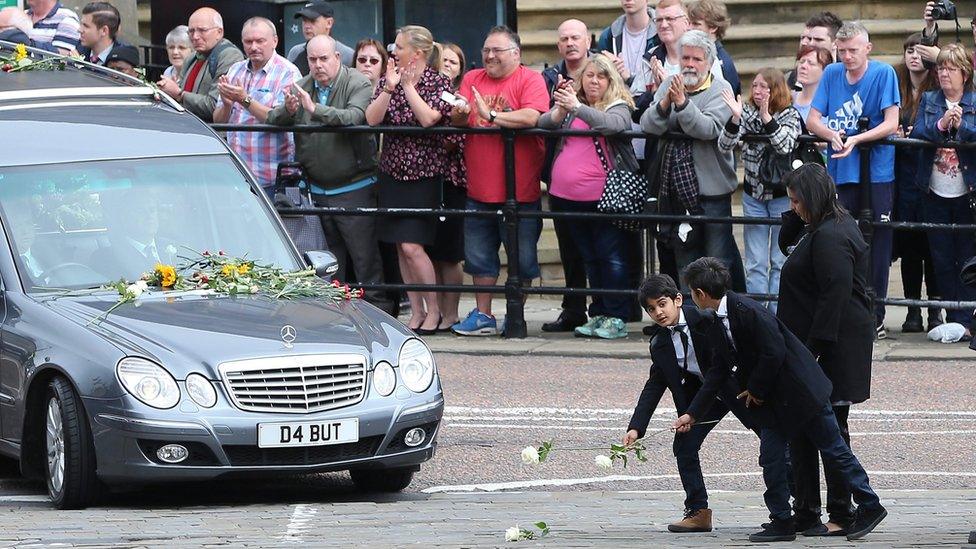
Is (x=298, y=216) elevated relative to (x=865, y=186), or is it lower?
lower

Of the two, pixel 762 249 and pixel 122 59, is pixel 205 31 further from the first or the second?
pixel 762 249

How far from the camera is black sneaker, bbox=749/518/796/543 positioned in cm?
803

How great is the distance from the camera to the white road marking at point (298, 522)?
26.5ft

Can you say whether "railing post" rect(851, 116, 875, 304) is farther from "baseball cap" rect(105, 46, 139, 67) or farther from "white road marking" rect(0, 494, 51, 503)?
"white road marking" rect(0, 494, 51, 503)

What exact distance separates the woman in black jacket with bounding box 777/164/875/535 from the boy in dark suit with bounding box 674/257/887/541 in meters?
0.19

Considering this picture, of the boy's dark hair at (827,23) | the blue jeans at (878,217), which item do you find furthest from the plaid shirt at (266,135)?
the blue jeans at (878,217)

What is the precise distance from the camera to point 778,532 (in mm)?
8047

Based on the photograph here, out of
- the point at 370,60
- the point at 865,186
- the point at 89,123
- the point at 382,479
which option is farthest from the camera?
the point at 370,60

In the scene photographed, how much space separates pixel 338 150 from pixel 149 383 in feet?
20.7

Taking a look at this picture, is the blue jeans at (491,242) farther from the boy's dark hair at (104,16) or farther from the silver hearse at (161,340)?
the silver hearse at (161,340)

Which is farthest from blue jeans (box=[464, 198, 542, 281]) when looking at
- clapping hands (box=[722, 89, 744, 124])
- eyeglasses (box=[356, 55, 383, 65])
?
clapping hands (box=[722, 89, 744, 124])

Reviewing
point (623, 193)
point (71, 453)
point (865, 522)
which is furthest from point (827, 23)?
point (71, 453)

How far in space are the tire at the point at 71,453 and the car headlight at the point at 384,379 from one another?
138 centimetres

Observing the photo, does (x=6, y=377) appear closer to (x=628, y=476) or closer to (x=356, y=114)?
(x=628, y=476)
